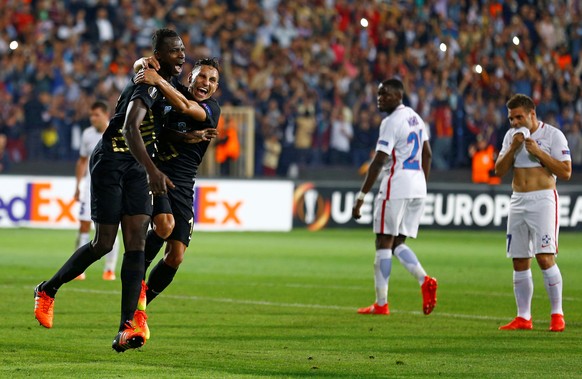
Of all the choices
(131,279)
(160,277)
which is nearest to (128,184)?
(131,279)

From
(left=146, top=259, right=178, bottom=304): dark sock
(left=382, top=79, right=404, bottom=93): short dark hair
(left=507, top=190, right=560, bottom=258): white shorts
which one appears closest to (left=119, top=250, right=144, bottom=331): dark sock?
(left=146, top=259, right=178, bottom=304): dark sock

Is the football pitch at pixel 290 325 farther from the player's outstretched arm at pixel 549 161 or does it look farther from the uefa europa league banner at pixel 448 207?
the uefa europa league banner at pixel 448 207

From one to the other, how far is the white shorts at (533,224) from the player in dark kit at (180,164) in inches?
120

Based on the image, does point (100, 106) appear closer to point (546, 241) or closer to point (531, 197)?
point (531, 197)

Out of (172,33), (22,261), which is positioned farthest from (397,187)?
(22,261)

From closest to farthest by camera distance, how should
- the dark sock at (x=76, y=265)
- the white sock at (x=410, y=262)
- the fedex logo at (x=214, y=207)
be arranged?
the dark sock at (x=76, y=265) < the white sock at (x=410, y=262) < the fedex logo at (x=214, y=207)

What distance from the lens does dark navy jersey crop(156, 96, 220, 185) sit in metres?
9.49

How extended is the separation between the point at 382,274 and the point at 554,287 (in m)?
1.94

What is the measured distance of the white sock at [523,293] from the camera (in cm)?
1098

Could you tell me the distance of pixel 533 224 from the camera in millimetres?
10945

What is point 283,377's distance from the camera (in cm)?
767

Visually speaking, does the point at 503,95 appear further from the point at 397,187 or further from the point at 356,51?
the point at 397,187

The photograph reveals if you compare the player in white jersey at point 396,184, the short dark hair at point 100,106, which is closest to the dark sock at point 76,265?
the player in white jersey at point 396,184

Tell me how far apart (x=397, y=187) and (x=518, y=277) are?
1800 millimetres
